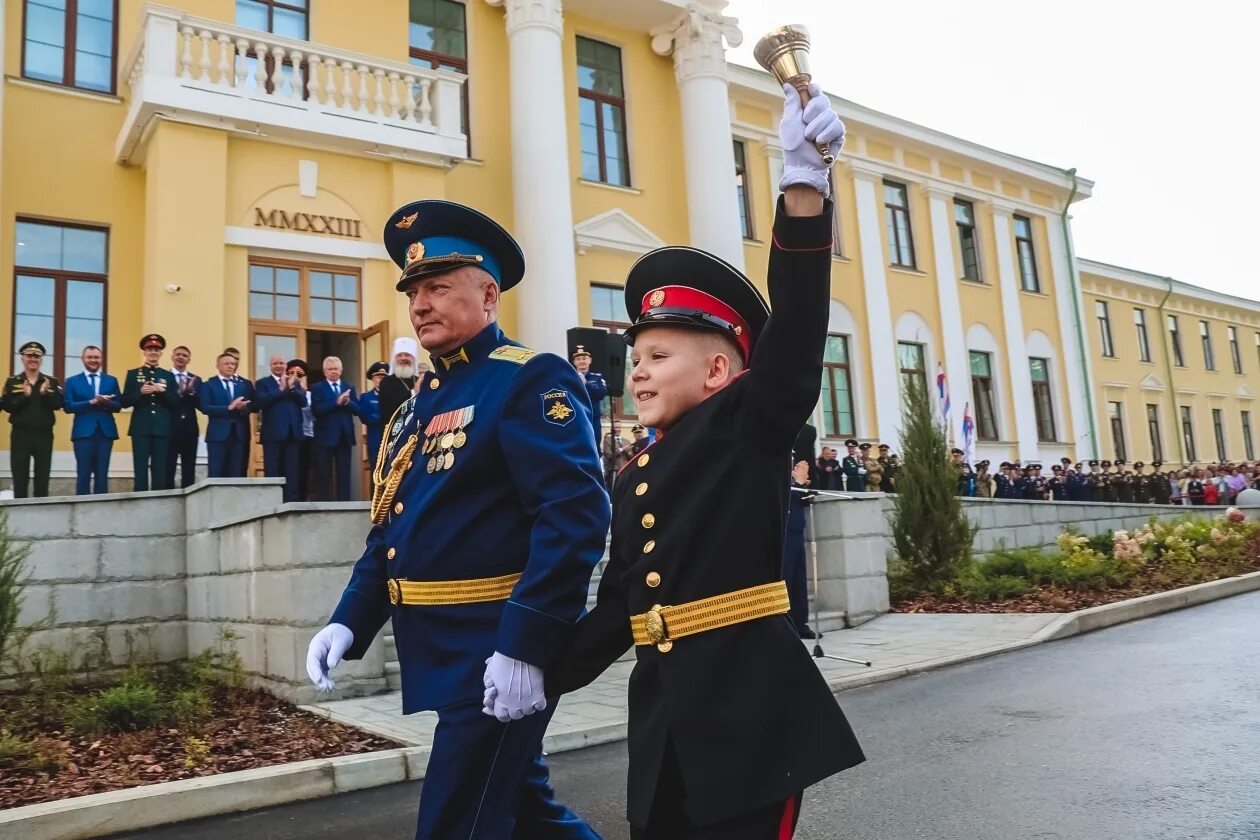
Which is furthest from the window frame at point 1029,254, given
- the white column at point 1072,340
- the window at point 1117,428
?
the window at point 1117,428

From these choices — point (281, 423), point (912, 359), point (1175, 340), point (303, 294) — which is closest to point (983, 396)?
point (912, 359)

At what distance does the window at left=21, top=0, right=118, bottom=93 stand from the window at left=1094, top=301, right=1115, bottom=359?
3206 centimetres

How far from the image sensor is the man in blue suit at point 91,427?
422 inches

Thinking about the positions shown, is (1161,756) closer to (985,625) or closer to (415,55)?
(985,625)

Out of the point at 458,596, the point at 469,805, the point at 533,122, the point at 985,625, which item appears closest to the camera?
the point at 469,805

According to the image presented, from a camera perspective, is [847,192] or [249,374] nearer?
[249,374]

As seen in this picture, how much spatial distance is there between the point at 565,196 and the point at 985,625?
10.6 metres

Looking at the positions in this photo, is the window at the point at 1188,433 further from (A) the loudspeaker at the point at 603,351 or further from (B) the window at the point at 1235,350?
(A) the loudspeaker at the point at 603,351

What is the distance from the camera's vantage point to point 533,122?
1770 cm

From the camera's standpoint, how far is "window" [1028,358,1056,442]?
29.8 metres

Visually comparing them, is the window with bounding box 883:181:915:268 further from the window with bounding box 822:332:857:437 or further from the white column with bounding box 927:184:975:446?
the window with bounding box 822:332:857:437

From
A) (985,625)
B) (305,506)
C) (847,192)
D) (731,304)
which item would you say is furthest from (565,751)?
(847,192)

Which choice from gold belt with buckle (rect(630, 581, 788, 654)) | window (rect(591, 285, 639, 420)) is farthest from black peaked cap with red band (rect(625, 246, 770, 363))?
window (rect(591, 285, 639, 420))

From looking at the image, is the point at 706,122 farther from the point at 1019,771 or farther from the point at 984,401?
the point at 1019,771
